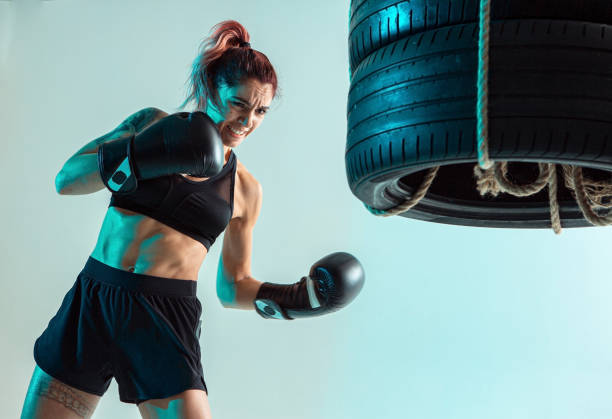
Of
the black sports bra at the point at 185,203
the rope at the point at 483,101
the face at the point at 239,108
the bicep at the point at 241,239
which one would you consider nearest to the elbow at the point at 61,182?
the black sports bra at the point at 185,203

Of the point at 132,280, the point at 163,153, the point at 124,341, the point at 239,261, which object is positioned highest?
the point at 163,153

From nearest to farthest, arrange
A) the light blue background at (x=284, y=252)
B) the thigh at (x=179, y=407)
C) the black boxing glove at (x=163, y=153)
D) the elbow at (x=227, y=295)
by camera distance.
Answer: the black boxing glove at (x=163, y=153) < the thigh at (x=179, y=407) < the elbow at (x=227, y=295) < the light blue background at (x=284, y=252)

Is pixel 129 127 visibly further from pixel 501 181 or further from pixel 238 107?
pixel 501 181

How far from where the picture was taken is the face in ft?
5.12

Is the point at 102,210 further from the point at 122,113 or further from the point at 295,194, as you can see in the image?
the point at 295,194

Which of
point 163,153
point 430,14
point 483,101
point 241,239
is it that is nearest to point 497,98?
point 483,101

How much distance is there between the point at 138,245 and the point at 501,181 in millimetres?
857

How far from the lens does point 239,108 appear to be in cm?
157

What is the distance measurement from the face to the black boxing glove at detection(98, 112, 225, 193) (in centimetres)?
26

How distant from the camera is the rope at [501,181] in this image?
88 centimetres

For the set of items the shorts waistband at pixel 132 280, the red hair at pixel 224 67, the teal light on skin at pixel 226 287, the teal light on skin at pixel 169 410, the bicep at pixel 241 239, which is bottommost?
the teal light on skin at pixel 169 410

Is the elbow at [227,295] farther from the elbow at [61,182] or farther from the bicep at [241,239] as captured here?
the elbow at [61,182]

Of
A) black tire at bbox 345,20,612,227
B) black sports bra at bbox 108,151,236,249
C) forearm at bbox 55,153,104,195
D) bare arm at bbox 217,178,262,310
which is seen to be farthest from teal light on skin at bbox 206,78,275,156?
black tire at bbox 345,20,612,227

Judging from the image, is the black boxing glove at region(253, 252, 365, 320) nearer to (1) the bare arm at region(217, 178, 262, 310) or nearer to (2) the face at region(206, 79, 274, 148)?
(1) the bare arm at region(217, 178, 262, 310)
